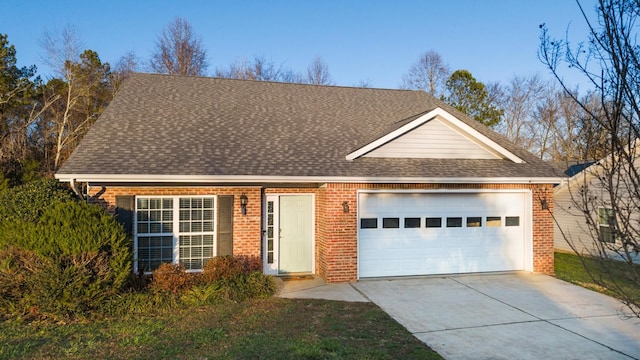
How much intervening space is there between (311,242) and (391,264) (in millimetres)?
2132

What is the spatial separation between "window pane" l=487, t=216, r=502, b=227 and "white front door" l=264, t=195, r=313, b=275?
482 centimetres

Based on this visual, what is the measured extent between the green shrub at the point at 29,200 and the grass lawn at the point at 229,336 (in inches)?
95.3

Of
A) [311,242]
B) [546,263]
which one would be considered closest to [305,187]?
[311,242]

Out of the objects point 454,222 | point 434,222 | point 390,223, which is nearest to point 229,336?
point 390,223

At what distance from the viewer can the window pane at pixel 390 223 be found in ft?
35.8

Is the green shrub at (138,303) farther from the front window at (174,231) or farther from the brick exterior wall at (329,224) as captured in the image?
the brick exterior wall at (329,224)

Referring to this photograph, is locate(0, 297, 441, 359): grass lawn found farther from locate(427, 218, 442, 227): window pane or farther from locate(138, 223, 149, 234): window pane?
locate(427, 218, 442, 227): window pane

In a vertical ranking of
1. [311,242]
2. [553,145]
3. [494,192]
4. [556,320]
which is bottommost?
[556,320]

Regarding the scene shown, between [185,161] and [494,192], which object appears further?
[494,192]

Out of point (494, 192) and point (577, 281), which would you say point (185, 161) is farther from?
point (577, 281)

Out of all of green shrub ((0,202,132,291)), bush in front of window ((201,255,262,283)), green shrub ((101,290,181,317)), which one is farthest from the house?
green shrub ((101,290,181,317))

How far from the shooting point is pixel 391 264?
10.9 metres

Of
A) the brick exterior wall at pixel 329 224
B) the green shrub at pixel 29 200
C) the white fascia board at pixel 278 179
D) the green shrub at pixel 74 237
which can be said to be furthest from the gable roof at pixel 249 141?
the green shrub at pixel 74 237

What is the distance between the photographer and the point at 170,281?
27.1 ft
